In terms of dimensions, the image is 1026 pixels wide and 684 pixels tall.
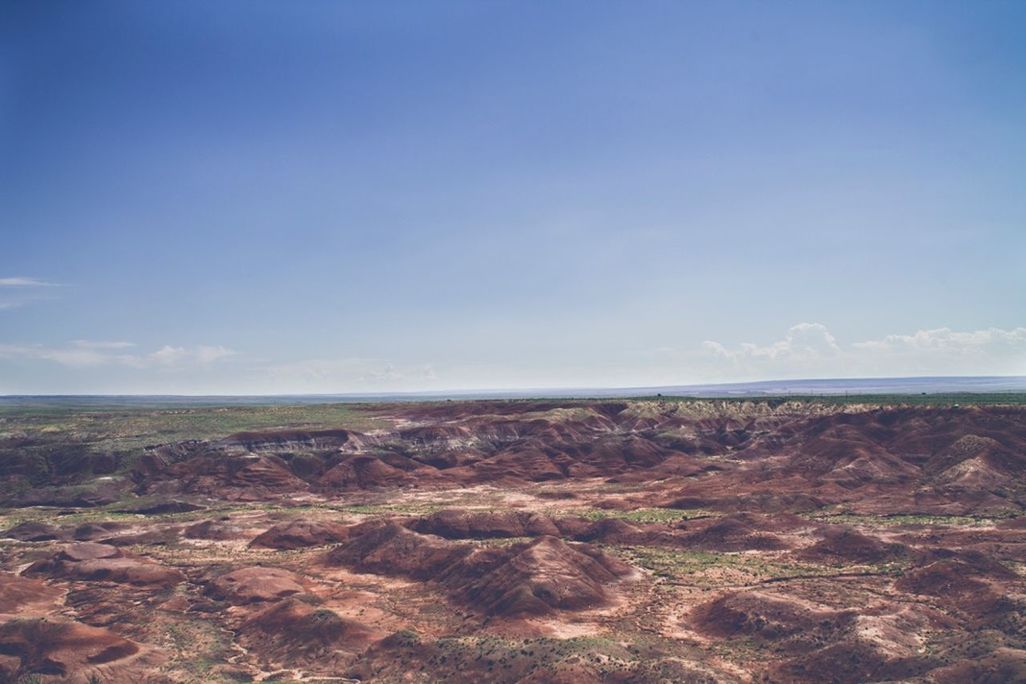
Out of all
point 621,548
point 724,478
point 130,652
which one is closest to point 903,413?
point 724,478

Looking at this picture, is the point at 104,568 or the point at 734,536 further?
the point at 734,536

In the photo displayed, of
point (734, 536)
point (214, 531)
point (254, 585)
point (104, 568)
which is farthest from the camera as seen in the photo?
point (214, 531)

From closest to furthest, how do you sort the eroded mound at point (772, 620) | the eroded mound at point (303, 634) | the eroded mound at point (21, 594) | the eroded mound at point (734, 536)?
1. the eroded mound at point (772, 620)
2. the eroded mound at point (303, 634)
3. the eroded mound at point (21, 594)
4. the eroded mound at point (734, 536)

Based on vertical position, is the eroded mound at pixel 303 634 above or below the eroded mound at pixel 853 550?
below

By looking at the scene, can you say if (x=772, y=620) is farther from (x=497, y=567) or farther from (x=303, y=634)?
(x=303, y=634)

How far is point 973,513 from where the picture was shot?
60375 mm

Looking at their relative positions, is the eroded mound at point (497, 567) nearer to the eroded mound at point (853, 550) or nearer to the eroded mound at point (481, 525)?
the eroded mound at point (481, 525)

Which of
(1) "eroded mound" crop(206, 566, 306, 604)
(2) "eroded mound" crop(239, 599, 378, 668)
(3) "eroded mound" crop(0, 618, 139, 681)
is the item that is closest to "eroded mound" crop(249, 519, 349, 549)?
(1) "eroded mound" crop(206, 566, 306, 604)

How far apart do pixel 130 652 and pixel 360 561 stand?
1936 cm

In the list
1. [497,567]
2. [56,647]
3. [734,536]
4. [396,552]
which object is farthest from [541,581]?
[56,647]

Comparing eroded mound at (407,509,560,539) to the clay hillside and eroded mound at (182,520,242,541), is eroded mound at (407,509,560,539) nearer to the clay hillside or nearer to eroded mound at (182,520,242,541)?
the clay hillside

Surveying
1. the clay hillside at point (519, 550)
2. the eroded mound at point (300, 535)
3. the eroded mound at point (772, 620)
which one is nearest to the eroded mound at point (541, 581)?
the clay hillside at point (519, 550)

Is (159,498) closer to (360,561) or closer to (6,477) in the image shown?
(6,477)

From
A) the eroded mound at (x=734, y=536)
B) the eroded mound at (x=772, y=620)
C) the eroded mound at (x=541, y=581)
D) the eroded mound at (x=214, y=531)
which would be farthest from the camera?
the eroded mound at (x=214, y=531)
